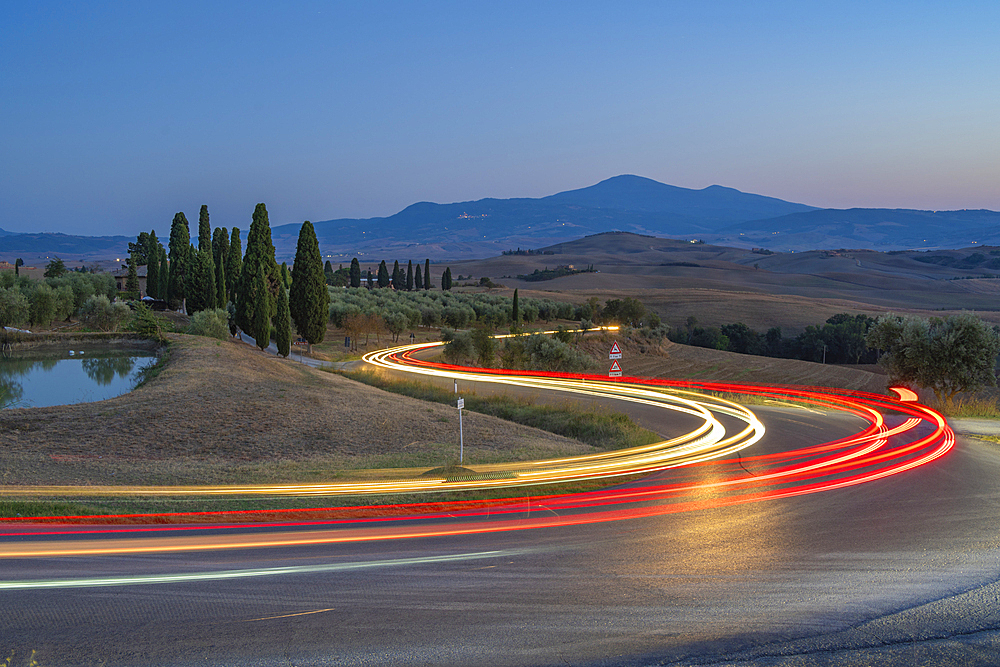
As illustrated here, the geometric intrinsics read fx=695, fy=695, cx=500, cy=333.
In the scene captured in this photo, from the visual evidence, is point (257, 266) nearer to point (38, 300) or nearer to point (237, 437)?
point (38, 300)

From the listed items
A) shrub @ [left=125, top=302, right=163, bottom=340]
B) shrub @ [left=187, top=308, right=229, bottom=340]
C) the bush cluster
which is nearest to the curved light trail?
shrub @ [left=187, top=308, right=229, bottom=340]

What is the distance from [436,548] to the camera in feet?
31.1

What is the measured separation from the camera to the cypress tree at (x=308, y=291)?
46.4 meters

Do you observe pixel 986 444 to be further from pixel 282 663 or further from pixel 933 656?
pixel 282 663

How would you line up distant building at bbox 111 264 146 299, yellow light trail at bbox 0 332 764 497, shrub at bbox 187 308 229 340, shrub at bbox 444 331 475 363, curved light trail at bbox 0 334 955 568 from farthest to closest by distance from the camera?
distant building at bbox 111 264 146 299, shrub at bbox 444 331 475 363, shrub at bbox 187 308 229 340, yellow light trail at bbox 0 332 764 497, curved light trail at bbox 0 334 955 568

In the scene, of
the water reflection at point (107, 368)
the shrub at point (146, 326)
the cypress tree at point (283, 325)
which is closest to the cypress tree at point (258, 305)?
the cypress tree at point (283, 325)

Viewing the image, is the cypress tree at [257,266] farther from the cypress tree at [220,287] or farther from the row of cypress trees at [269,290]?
the cypress tree at [220,287]

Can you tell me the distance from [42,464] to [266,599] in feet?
37.5

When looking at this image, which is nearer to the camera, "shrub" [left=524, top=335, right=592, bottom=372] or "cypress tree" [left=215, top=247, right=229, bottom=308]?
"shrub" [left=524, top=335, right=592, bottom=372]

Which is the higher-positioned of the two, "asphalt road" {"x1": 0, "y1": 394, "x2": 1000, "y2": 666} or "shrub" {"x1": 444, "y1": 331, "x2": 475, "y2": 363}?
"asphalt road" {"x1": 0, "y1": 394, "x2": 1000, "y2": 666}

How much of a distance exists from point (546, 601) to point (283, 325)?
130 feet

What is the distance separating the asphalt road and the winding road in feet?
→ 0.09

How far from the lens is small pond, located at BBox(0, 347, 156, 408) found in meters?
30.0

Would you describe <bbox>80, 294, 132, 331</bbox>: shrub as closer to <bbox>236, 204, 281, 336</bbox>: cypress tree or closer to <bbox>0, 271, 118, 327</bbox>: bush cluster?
<bbox>0, 271, 118, 327</bbox>: bush cluster
